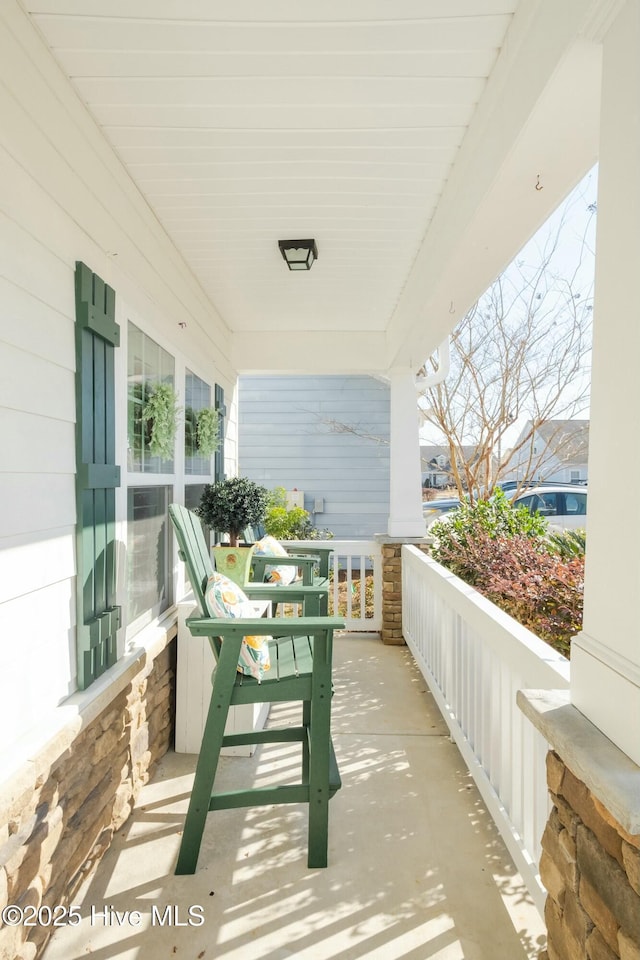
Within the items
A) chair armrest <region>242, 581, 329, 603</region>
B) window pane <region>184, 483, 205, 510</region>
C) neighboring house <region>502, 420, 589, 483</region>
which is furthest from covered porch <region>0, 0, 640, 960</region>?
neighboring house <region>502, 420, 589, 483</region>

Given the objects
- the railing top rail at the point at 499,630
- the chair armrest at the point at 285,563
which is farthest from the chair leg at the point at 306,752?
the chair armrest at the point at 285,563

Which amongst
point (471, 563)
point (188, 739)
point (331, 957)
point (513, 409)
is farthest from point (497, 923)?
point (513, 409)

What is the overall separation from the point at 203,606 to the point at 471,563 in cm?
227

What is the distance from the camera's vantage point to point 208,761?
7.23ft

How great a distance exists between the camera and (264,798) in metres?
2.23

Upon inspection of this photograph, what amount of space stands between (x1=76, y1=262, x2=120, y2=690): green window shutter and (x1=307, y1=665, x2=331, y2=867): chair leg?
794mm

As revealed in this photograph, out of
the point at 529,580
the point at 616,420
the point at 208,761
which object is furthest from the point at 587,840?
the point at 529,580

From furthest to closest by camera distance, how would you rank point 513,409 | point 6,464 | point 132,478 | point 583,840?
point 513,409 < point 132,478 < point 6,464 < point 583,840

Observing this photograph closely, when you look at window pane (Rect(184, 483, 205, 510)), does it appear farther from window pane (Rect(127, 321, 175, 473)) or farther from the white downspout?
the white downspout

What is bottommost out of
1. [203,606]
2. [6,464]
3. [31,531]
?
[203,606]

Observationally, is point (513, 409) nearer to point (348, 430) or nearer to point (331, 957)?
point (348, 430)

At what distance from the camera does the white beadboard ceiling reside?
1667mm

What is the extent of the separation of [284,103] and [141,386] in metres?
1.34

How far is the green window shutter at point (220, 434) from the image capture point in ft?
15.0
